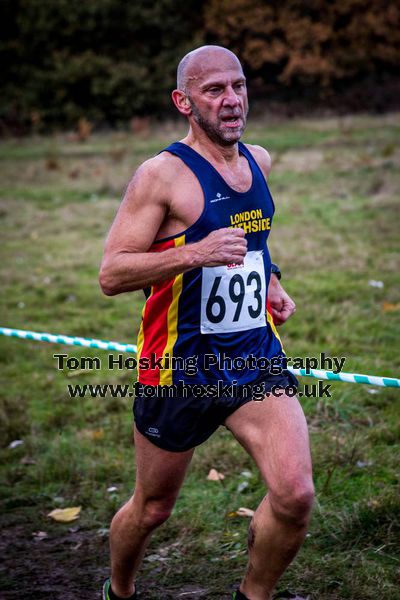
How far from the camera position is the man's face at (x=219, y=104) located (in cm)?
334

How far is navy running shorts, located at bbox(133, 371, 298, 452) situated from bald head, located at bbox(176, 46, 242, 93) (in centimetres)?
127

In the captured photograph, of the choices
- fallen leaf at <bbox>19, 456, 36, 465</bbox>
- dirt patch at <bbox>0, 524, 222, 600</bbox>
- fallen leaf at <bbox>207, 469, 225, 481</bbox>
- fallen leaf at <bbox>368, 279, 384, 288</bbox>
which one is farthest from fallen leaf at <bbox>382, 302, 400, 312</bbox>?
dirt patch at <bbox>0, 524, 222, 600</bbox>

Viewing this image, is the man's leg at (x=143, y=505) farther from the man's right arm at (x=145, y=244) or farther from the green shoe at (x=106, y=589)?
the man's right arm at (x=145, y=244)

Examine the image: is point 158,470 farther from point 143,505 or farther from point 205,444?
point 205,444

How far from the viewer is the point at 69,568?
13.6 ft

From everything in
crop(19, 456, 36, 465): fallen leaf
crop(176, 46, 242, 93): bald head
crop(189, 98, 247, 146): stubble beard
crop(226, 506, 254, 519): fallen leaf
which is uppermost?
crop(176, 46, 242, 93): bald head

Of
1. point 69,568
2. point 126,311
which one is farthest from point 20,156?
point 69,568

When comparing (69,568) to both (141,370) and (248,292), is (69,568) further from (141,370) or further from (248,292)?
(248,292)

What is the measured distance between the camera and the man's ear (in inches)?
135

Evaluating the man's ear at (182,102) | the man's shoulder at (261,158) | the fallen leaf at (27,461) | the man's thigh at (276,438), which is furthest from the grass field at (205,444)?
the man's ear at (182,102)

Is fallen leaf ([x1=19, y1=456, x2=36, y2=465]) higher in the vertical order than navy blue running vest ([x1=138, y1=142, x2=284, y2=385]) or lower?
lower

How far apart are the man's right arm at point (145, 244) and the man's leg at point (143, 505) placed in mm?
671

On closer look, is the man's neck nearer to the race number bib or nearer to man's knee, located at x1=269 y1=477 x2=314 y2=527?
the race number bib

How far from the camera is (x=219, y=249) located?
3.03 meters
